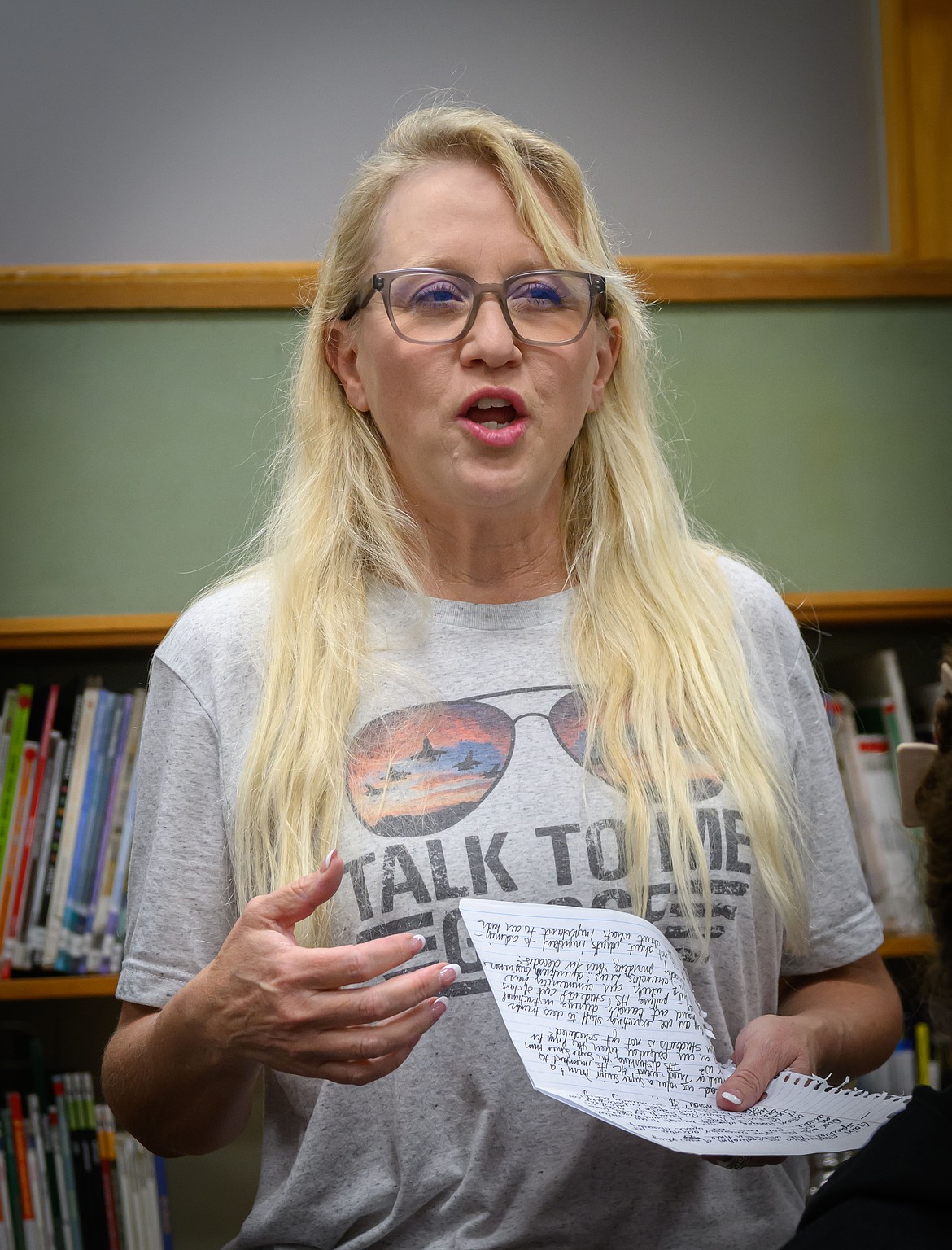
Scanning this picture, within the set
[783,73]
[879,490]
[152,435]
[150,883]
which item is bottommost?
[150,883]

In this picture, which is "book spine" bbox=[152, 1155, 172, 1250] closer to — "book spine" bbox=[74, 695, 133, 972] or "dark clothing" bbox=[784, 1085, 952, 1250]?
"book spine" bbox=[74, 695, 133, 972]

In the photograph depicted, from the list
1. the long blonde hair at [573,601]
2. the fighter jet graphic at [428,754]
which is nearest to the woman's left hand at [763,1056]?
the long blonde hair at [573,601]

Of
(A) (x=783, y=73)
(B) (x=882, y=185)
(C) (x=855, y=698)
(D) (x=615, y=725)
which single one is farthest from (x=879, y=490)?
(D) (x=615, y=725)

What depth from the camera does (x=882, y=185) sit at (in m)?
1.84

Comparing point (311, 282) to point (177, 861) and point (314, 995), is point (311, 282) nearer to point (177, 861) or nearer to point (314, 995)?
point (177, 861)

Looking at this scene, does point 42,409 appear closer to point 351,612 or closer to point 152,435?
point 152,435

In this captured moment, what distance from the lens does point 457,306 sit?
40.9 inches

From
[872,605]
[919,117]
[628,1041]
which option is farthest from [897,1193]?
[919,117]

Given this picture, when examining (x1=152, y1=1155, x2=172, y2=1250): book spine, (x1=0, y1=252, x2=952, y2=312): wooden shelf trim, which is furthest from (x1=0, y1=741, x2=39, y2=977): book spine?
(x1=0, y1=252, x2=952, y2=312): wooden shelf trim

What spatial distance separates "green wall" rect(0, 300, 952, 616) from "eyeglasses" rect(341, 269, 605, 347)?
0.61 m

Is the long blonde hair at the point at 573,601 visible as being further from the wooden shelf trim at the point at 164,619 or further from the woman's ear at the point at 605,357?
the wooden shelf trim at the point at 164,619

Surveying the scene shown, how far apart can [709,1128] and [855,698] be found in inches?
45.4

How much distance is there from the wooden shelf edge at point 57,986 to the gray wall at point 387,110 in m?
1.08

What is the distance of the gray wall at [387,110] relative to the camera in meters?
1.79
